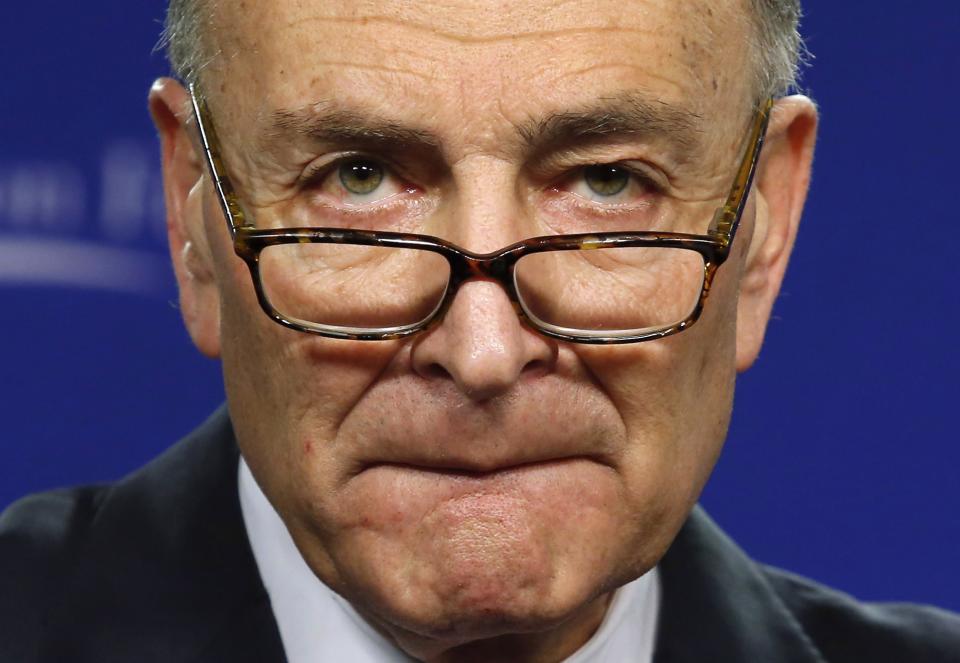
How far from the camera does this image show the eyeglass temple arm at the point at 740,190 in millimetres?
1745

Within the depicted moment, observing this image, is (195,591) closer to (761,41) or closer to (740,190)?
(740,190)

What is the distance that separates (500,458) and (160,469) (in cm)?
63

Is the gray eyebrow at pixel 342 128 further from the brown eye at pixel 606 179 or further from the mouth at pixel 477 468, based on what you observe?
the mouth at pixel 477 468

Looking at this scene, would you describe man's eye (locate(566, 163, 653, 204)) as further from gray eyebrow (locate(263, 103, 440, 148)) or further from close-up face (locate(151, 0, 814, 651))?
gray eyebrow (locate(263, 103, 440, 148))

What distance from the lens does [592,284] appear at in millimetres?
1670

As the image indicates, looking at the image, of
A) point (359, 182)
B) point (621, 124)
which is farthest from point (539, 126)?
point (359, 182)

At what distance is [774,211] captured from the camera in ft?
6.45

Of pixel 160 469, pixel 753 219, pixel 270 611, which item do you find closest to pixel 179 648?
pixel 270 611

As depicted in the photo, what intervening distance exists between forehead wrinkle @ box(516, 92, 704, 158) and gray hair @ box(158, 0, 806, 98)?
0.46ft

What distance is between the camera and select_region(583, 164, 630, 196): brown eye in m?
1.69

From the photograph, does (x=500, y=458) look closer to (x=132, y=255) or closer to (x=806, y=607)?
(x=806, y=607)

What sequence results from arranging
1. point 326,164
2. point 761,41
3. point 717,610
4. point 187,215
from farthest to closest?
point 717,610 → point 187,215 → point 761,41 → point 326,164

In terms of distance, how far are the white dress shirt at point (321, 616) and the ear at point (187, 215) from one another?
0.73 feet

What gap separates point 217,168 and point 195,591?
51 centimetres
